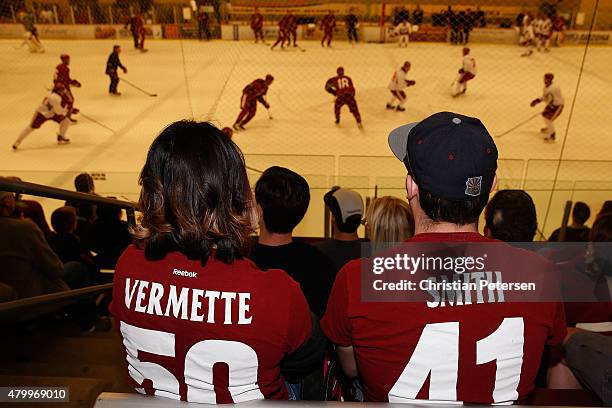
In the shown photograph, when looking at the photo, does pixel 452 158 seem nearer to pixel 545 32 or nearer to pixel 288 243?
pixel 288 243

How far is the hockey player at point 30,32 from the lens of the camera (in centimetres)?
1266

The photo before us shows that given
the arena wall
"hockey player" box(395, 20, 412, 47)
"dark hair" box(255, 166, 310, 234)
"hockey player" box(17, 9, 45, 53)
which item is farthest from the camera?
the arena wall

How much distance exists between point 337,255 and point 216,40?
1250cm

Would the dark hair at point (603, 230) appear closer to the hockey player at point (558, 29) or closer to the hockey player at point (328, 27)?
the hockey player at point (328, 27)

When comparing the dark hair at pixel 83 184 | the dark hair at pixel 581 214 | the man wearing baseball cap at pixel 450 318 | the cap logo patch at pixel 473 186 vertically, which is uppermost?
the cap logo patch at pixel 473 186

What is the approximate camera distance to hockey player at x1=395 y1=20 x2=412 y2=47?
44.4ft

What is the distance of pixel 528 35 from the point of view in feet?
47.5

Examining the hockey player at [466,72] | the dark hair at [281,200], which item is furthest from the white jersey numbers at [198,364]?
the hockey player at [466,72]

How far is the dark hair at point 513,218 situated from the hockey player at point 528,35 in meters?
13.5

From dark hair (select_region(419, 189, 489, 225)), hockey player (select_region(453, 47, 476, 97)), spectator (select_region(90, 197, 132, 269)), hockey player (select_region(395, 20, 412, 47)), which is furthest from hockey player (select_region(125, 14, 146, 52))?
dark hair (select_region(419, 189, 489, 225))

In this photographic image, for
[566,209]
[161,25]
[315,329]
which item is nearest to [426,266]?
[315,329]

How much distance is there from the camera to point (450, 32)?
45.7 ft

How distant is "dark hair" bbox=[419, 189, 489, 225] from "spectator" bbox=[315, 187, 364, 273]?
1172 mm

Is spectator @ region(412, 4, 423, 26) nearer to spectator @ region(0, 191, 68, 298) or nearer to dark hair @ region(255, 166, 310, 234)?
dark hair @ region(255, 166, 310, 234)
